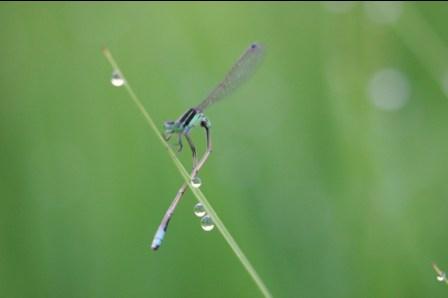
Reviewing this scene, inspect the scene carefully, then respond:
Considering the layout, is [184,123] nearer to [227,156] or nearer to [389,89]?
[227,156]

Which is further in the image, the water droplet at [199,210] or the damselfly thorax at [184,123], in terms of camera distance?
the damselfly thorax at [184,123]

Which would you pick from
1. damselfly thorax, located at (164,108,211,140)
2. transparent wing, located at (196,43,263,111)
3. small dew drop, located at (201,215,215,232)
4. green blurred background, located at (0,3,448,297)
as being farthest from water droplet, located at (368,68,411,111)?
small dew drop, located at (201,215,215,232)

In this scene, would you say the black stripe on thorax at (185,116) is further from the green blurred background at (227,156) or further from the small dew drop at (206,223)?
the green blurred background at (227,156)

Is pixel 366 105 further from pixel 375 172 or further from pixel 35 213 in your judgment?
pixel 35 213

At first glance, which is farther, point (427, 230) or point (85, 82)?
point (85, 82)

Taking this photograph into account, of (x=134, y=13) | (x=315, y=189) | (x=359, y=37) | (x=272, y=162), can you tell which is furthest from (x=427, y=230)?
(x=134, y=13)

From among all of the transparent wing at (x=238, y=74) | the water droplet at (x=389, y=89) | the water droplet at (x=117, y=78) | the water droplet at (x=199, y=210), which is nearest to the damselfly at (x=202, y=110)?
the transparent wing at (x=238, y=74)

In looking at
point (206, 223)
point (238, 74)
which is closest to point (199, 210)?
point (206, 223)

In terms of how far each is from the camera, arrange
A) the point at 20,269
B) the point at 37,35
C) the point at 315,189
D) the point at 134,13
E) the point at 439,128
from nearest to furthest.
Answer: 1. the point at 20,269
2. the point at 315,189
3. the point at 439,128
4. the point at 37,35
5. the point at 134,13
